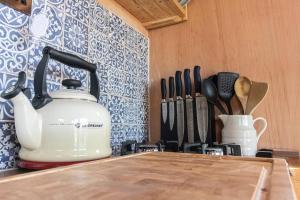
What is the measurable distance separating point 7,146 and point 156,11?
0.83m

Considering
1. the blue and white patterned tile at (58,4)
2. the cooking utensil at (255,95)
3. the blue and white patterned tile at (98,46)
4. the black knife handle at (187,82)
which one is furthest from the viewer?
the black knife handle at (187,82)

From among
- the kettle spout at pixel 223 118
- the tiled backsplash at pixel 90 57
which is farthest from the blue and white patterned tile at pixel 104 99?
the kettle spout at pixel 223 118

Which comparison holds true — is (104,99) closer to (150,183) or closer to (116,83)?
(116,83)

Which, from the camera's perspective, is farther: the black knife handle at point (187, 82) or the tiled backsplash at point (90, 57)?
the black knife handle at point (187, 82)

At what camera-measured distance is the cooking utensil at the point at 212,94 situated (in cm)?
98

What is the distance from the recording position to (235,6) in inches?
42.3

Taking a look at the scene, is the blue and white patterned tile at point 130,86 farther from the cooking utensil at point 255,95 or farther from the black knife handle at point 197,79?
the cooking utensil at point 255,95

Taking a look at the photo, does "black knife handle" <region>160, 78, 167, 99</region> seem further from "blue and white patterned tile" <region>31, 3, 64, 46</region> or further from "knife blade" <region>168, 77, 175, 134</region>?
"blue and white patterned tile" <region>31, 3, 64, 46</region>

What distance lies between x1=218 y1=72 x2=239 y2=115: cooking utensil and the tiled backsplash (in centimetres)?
36

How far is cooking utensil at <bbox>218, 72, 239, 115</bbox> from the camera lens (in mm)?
971

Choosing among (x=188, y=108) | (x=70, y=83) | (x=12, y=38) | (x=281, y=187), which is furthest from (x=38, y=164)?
(x=188, y=108)

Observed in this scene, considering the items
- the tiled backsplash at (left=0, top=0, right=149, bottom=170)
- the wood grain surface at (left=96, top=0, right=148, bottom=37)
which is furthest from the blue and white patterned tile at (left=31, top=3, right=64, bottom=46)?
the wood grain surface at (left=96, top=0, right=148, bottom=37)

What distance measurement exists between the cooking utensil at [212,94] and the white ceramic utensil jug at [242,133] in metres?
0.08

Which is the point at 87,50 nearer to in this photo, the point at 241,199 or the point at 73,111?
the point at 73,111
